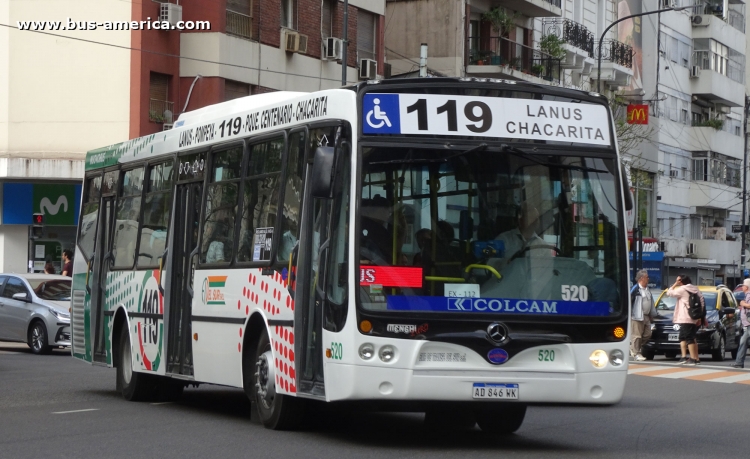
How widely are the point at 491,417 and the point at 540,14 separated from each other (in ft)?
124

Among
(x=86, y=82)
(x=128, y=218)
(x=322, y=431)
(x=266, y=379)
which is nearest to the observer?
(x=266, y=379)

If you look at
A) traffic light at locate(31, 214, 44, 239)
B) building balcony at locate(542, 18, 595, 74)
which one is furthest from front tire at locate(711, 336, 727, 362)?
building balcony at locate(542, 18, 595, 74)

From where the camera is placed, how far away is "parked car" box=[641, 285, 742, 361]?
1133 inches

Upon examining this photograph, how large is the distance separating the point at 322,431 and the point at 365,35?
30.3 metres

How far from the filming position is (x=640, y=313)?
86.4 feet

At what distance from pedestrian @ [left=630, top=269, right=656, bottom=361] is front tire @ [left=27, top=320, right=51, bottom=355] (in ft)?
35.3

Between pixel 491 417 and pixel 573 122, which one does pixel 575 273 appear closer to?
pixel 573 122

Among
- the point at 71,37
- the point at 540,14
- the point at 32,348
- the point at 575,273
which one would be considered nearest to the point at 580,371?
the point at 575,273

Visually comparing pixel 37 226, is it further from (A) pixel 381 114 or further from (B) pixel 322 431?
(A) pixel 381 114

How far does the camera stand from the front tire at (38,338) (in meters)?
25.8

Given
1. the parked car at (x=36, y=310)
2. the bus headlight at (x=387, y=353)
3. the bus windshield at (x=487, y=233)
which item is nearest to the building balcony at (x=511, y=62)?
the parked car at (x=36, y=310)

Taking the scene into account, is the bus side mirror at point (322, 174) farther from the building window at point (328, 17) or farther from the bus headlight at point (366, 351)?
the building window at point (328, 17)

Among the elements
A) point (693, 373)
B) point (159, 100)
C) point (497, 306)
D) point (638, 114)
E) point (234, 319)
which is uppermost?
point (638, 114)

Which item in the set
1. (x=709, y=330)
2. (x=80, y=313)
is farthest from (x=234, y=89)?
(x=80, y=313)
